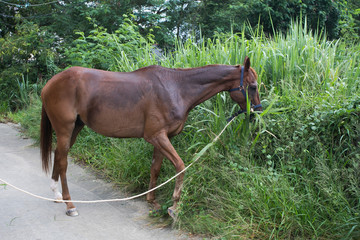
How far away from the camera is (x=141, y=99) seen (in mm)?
3727

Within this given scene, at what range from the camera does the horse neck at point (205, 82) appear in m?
3.64

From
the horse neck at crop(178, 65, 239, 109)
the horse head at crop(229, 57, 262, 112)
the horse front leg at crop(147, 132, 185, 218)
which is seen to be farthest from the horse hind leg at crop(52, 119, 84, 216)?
the horse head at crop(229, 57, 262, 112)

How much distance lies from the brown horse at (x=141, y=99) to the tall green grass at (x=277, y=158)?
0.43 m

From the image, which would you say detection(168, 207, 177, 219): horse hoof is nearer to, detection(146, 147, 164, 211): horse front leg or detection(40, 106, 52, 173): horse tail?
detection(146, 147, 164, 211): horse front leg

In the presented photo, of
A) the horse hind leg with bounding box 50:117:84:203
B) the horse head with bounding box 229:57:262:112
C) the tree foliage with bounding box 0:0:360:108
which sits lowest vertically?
the horse hind leg with bounding box 50:117:84:203

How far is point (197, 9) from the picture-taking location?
13.6 meters

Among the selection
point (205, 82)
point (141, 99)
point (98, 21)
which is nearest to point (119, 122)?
point (141, 99)

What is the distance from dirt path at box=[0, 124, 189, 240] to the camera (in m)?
3.42

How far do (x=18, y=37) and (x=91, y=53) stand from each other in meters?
5.61

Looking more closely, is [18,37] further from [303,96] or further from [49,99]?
[303,96]

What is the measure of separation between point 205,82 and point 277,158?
4.13 ft

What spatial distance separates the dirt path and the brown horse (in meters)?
0.25

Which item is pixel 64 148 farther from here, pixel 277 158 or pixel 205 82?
pixel 277 158

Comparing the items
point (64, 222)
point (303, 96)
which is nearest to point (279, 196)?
point (303, 96)
